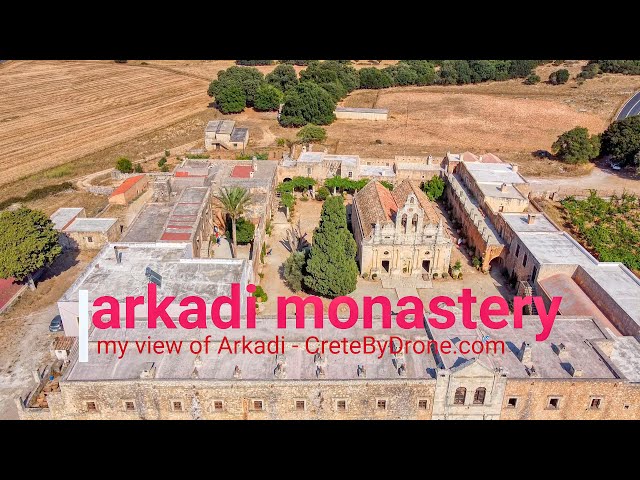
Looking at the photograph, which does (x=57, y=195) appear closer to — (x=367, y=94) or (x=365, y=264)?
(x=365, y=264)

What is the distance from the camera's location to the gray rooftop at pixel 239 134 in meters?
86.7

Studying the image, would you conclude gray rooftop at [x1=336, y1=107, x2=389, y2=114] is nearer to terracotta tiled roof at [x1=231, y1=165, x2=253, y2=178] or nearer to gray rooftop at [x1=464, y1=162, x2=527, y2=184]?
gray rooftop at [x1=464, y1=162, x2=527, y2=184]

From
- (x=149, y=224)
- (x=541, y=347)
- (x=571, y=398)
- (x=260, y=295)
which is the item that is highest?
(x=541, y=347)

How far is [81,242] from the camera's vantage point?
175ft

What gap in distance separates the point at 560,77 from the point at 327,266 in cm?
11996

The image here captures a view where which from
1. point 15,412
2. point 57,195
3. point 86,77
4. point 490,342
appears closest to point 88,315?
point 15,412

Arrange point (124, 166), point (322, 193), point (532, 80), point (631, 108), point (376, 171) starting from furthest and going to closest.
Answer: point (532, 80), point (631, 108), point (124, 166), point (376, 171), point (322, 193)

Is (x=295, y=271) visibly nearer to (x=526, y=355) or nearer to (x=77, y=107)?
(x=526, y=355)

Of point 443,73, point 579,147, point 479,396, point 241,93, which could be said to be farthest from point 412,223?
point 443,73

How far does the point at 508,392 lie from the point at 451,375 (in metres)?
3.98

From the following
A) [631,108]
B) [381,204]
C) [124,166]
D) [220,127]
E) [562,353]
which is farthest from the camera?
[631,108]

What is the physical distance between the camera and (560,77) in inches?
5246

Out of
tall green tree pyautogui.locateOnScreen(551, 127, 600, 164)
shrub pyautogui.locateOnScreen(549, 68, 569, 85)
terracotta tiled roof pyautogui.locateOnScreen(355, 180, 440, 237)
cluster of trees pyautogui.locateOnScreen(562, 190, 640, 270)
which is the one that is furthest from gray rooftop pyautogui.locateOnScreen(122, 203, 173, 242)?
shrub pyautogui.locateOnScreen(549, 68, 569, 85)

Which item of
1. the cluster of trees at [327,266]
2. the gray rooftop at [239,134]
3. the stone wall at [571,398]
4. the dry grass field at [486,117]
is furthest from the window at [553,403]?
the gray rooftop at [239,134]
